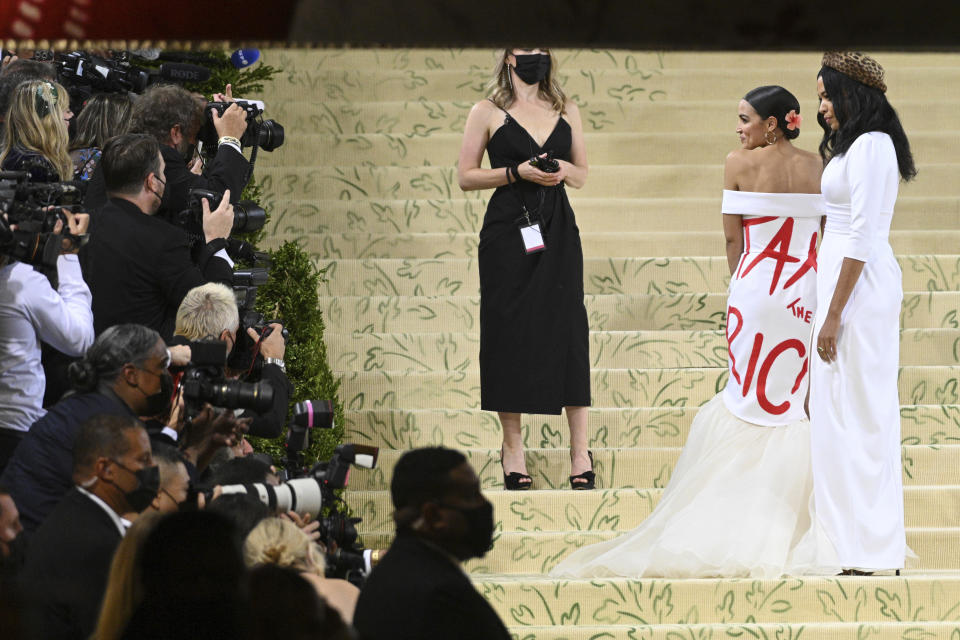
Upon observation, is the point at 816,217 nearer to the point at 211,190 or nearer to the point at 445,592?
the point at 211,190

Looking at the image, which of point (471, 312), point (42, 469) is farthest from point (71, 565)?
point (471, 312)

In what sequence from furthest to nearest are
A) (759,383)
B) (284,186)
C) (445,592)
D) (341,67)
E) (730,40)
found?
1. (341,67)
2. (284,186)
3. (759,383)
4. (445,592)
5. (730,40)

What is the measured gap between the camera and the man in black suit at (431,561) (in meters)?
2.92

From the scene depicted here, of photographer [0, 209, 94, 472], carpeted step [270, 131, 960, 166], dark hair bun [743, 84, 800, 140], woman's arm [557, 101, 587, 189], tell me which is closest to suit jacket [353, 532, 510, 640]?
photographer [0, 209, 94, 472]

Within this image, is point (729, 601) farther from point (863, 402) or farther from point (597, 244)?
point (597, 244)

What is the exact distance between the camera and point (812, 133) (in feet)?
32.0

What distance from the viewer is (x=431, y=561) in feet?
9.98

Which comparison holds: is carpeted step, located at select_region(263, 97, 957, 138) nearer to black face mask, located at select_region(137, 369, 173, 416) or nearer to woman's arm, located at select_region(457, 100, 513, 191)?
woman's arm, located at select_region(457, 100, 513, 191)

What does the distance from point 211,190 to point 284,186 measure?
353 centimetres

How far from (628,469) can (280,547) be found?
139 inches

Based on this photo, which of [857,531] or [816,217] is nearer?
[857,531]

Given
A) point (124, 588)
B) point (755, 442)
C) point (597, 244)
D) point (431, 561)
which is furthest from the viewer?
point (597, 244)

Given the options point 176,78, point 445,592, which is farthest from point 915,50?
point 176,78

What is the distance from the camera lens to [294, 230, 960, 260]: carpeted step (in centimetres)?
881
